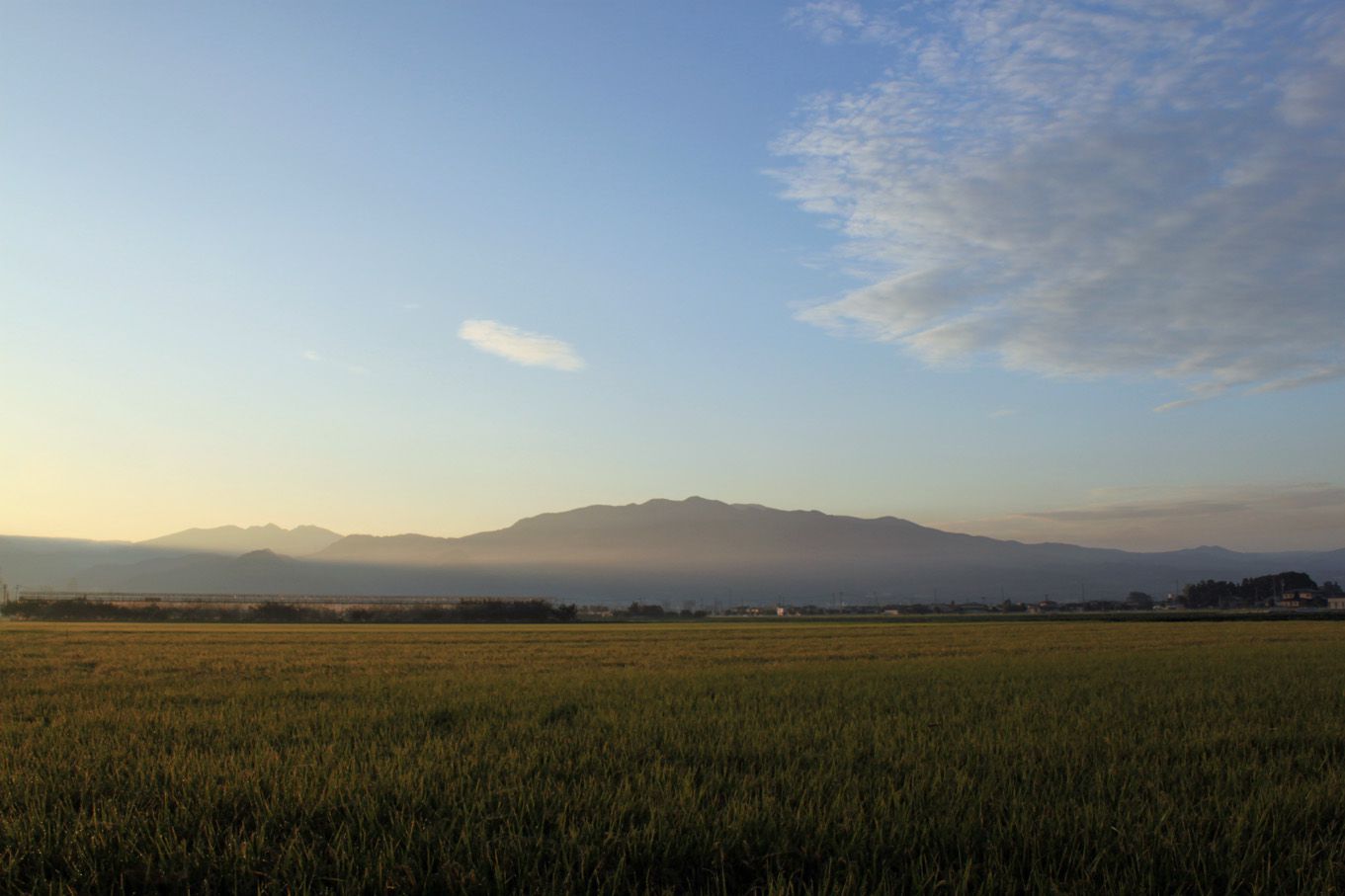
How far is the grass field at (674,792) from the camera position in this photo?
472 centimetres

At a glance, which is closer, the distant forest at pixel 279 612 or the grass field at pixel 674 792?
the grass field at pixel 674 792

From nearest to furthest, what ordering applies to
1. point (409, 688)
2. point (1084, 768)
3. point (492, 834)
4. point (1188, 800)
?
point (492, 834) < point (1188, 800) < point (1084, 768) < point (409, 688)

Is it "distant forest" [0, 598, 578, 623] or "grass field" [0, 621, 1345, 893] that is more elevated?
"grass field" [0, 621, 1345, 893]

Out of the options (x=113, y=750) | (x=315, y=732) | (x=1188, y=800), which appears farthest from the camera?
(x=315, y=732)

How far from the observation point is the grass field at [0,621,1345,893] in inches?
186

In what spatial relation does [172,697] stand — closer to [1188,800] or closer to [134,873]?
[134,873]

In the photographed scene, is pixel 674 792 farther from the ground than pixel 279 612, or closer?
farther from the ground

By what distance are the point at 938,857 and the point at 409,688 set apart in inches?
484

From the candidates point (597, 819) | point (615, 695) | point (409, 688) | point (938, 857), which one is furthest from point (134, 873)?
point (409, 688)

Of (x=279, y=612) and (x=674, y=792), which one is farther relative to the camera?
(x=279, y=612)

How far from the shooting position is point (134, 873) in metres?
4.64

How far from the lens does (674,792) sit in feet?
20.7

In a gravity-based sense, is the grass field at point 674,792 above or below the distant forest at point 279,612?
above

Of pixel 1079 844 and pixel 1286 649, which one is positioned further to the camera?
pixel 1286 649
